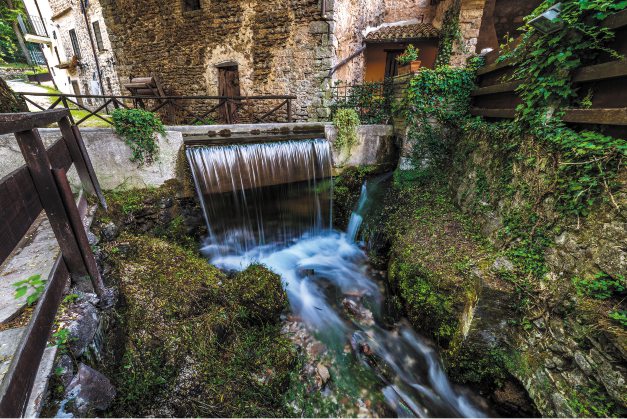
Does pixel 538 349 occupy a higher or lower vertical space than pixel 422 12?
lower

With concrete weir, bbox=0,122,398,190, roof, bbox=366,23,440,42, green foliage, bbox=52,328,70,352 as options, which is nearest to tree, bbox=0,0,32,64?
concrete weir, bbox=0,122,398,190

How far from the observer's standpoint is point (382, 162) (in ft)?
23.4

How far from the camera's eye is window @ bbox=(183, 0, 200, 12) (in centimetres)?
1000

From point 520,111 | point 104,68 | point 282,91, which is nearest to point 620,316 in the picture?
point 520,111

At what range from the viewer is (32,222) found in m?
1.56

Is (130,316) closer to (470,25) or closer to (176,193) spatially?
(176,193)

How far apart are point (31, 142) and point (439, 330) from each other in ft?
15.6

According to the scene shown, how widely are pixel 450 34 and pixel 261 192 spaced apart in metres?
8.65

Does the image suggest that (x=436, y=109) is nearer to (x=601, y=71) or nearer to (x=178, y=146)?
(x=601, y=71)

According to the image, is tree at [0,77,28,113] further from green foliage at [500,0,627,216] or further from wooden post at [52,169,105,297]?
green foliage at [500,0,627,216]

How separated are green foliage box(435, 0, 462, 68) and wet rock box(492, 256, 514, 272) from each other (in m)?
8.50

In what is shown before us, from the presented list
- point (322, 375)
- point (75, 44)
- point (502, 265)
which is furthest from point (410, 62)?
point (75, 44)

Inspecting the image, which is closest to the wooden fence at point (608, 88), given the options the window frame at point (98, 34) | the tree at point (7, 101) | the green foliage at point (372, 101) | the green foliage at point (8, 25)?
the green foliage at point (372, 101)

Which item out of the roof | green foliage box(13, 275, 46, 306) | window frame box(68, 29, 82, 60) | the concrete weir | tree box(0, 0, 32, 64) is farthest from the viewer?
tree box(0, 0, 32, 64)
